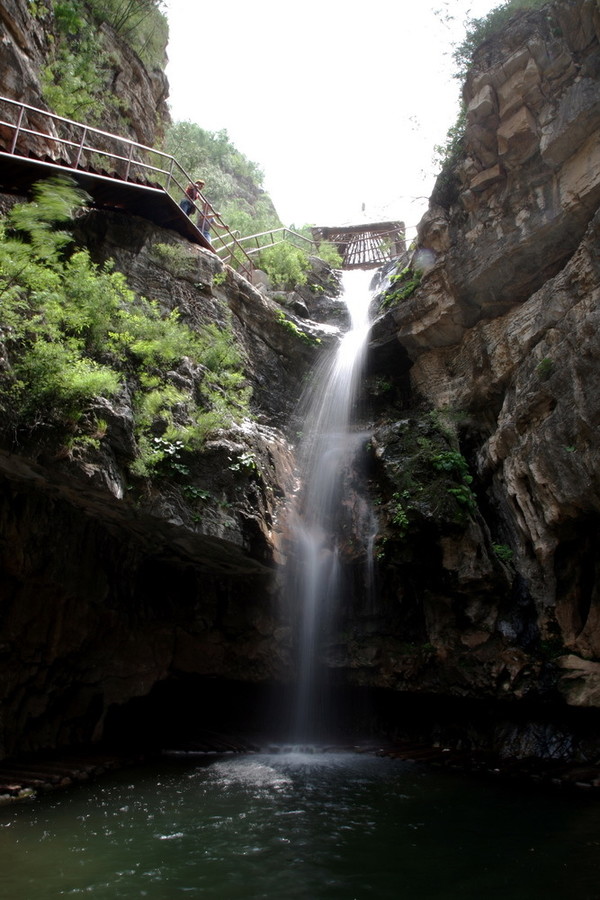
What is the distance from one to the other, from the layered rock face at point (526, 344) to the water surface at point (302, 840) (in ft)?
9.06

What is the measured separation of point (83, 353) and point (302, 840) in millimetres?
7684

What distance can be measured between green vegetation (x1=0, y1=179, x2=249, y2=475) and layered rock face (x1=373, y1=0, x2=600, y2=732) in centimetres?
564

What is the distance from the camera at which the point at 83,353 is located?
9328mm

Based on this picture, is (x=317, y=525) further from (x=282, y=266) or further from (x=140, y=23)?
(x=140, y=23)

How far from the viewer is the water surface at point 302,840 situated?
4.78 m

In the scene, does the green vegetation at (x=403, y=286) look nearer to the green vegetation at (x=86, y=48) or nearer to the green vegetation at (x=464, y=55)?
the green vegetation at (x=464, y=55)

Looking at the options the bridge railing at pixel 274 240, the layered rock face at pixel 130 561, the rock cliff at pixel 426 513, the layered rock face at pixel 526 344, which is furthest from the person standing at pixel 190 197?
the layered rock face at pixel 526 344

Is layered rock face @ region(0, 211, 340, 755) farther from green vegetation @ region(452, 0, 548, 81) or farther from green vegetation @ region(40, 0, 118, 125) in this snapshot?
green vegetation @ region(452, 0, 548, 81)

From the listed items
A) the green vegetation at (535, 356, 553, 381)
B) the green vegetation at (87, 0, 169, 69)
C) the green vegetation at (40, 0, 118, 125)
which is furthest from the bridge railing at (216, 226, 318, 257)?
the green vegetation at (535, 356, 553, 381)

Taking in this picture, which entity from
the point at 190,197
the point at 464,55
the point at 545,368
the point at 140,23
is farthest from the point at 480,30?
the point at 140,23

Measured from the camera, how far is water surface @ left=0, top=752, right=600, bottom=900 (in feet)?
15.7

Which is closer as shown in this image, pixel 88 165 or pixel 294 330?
pixel 88 165

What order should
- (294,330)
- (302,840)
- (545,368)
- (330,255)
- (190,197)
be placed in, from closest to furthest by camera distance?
1. (302,840)
2. (545,368)
3. (190,197)
4. (294,330)
5. (330,255)

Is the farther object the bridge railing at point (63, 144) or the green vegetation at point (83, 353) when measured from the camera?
the bridge railing at point (63, 144)
